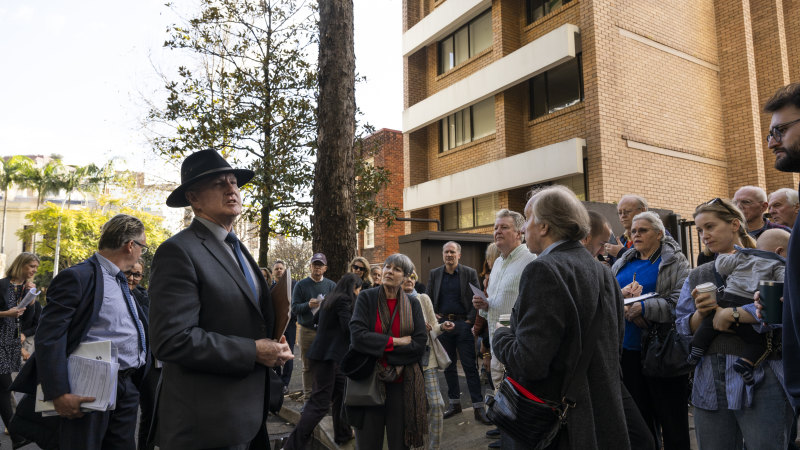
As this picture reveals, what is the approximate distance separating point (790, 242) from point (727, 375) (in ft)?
5.51

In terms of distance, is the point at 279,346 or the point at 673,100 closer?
the point at 279,346

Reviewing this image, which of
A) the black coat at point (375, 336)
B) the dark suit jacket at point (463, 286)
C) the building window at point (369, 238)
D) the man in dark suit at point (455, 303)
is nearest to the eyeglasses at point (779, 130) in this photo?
the black coat at point (375, 336)

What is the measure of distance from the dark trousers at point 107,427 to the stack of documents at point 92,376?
15cm

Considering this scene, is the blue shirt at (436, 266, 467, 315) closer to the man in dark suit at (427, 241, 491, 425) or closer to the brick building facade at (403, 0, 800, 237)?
the man in dark suit at (427, 241, 491, 425)

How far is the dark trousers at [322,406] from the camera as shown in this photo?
5391 millimetres

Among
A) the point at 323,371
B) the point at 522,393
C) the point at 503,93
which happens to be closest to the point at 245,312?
the point at 522,393

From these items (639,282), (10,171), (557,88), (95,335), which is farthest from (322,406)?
(10,171)

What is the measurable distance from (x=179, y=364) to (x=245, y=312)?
0.38 meters

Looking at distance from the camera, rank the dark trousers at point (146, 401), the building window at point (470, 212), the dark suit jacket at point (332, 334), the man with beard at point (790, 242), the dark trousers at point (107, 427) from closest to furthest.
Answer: the man with beard at point (790, 242) → the dark trousers at point (107, 427) → the dark trousers at point (146, 401) → the dark suit jacket at point (332, 334) → the building window at point (470, 212)

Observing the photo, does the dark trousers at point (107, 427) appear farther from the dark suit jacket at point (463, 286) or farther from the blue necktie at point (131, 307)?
the dark suit jacket at point (463, 286)

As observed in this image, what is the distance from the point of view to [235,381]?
7.89ft

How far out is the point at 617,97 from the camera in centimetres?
1298

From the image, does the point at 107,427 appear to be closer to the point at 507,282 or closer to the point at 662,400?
the point at 507,282

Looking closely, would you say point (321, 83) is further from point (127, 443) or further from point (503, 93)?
point (503, 93)
